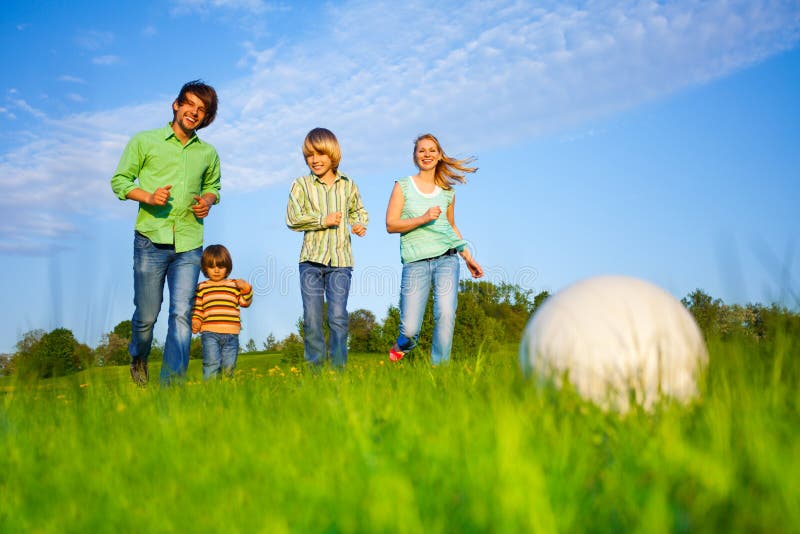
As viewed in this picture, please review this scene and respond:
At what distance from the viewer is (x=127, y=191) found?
6.77 meters

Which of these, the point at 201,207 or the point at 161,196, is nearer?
the point at 161,196

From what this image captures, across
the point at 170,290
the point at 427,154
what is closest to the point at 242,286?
the point at 170,290

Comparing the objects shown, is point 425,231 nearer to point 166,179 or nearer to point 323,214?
point 323,214

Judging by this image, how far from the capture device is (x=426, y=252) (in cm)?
711

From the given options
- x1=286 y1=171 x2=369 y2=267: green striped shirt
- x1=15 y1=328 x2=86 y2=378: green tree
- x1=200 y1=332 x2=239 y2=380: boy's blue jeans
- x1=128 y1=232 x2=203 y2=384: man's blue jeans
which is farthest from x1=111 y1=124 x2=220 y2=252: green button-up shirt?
x1=15 y1=328 x2=86 y2=378: green tree

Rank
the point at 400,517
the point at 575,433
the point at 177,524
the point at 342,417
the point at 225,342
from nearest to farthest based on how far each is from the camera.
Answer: the point at 400,517 → the point at 177,524 → the point at 575,433 → the point at 342,417 → the point at 225,342

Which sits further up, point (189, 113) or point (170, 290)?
point (189, 113)

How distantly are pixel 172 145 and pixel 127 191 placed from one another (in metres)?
0.78

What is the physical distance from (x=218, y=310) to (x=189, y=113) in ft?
8.74

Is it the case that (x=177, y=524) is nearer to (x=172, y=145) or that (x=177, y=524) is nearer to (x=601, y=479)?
(x=601, y=479)

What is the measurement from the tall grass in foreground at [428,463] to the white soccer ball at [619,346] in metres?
0.14

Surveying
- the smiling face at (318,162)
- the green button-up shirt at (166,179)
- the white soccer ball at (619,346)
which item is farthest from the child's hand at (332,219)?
the white soccer ball at (619,346)

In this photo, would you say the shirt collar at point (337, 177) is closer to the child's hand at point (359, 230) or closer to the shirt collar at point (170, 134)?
the child's hand at point (359, 230)

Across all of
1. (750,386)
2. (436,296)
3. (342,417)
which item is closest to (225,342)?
(436,296)
